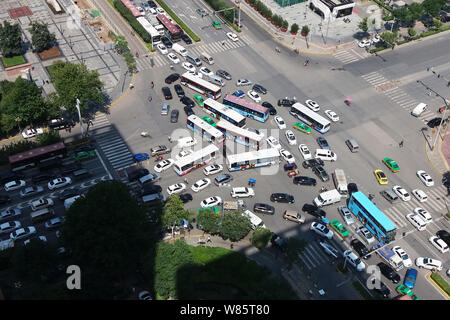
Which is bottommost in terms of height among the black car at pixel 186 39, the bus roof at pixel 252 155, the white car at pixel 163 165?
the white car at pixel 163 165

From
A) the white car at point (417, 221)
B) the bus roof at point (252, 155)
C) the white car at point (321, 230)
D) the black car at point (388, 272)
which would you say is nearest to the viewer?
the black car at point (388, 272)

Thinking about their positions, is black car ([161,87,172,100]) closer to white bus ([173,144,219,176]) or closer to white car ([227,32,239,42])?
white bus ([173,144,219,176])

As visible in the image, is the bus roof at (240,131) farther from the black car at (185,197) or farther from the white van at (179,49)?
the white van at (179,49)

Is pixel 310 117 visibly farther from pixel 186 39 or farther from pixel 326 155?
pixel 186 39

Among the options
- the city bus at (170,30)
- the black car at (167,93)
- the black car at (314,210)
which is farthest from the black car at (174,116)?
the black car at (314,210)

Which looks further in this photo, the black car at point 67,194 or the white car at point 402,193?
the white car at point 402,193

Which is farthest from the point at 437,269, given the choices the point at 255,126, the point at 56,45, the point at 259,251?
the point at 56,45
